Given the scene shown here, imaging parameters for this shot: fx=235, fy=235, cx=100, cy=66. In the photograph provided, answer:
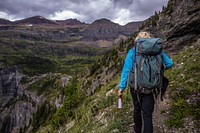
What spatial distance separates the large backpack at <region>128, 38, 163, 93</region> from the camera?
20.4 feet

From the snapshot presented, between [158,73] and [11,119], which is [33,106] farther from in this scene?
[158,73]

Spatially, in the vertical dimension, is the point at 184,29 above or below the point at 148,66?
above

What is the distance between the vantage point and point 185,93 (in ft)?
33.2

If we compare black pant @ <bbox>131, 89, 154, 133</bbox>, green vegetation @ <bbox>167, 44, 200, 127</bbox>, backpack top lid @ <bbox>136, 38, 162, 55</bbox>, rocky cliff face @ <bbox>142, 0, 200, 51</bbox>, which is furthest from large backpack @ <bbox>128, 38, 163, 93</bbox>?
rocky cliff face @ <bbox>142, 0, 200, 51</bbox>

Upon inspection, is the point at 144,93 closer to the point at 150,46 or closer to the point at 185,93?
the point at 150,46

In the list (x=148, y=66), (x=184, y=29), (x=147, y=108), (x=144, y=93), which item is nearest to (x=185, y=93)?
(x=147, y=108)

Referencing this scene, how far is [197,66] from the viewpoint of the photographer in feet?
40.4

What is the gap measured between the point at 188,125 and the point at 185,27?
16.7 metres

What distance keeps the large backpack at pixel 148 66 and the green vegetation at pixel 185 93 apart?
2.72 metres

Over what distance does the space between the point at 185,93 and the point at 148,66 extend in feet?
15.4

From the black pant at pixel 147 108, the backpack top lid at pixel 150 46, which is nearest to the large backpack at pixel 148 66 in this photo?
the backpack top lid at pixel 150 46

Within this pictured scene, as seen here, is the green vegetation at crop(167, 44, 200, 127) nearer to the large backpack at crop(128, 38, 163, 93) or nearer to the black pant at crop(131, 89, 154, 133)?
the black pant at crop(131, 89, 154, 133)

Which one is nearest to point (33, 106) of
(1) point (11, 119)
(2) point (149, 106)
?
(1) point (11, 119)

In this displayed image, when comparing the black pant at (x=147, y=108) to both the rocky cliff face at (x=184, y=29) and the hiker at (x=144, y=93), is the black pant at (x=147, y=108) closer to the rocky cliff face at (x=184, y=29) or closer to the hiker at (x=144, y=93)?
the hiker at (x=144, y=93)
